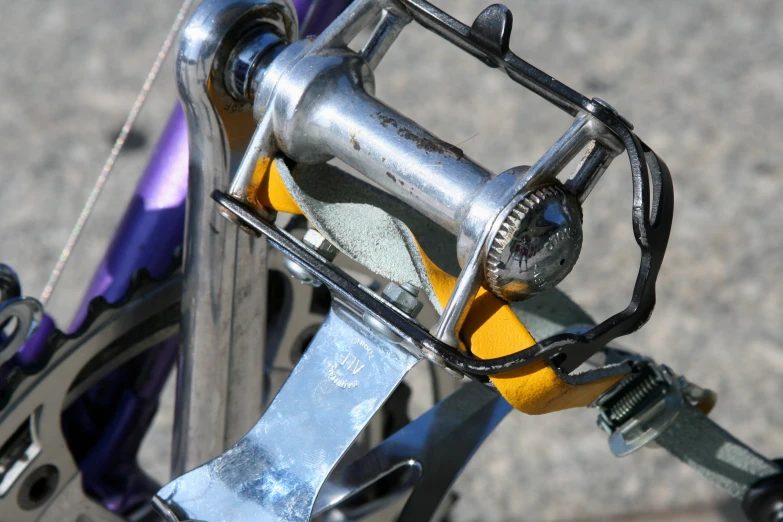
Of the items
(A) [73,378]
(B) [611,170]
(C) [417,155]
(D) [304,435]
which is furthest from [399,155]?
(B) [611,170]

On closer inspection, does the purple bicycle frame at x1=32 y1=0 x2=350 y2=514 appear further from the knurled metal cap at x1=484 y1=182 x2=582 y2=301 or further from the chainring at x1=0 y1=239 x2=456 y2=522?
the knurled metal cap at x1=484 y1=182 x2=582 y2=301

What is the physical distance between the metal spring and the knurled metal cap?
0.58 feet

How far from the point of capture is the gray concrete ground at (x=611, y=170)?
3.93 ft

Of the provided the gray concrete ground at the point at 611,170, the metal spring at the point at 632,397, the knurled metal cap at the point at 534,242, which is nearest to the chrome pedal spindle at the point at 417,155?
the knurled metal cap at the point at 534,242

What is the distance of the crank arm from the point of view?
1.59ft

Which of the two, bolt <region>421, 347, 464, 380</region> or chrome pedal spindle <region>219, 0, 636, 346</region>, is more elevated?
chrome pedal spindle <region>219, 0, 636, 346</region>

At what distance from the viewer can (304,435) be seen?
493mm

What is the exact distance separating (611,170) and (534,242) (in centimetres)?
107

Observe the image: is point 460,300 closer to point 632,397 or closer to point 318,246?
point 318,246

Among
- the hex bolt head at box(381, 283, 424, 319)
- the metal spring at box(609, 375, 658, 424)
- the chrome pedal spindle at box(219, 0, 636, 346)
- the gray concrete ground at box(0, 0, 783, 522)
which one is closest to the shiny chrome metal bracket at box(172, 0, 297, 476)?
the chrome pedal spindle at box(219, 0, 636, 346)

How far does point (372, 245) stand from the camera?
47 cm

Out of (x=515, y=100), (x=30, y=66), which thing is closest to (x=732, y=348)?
(x=515, y=100)

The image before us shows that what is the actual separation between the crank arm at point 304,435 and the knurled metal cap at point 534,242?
9 centimetres

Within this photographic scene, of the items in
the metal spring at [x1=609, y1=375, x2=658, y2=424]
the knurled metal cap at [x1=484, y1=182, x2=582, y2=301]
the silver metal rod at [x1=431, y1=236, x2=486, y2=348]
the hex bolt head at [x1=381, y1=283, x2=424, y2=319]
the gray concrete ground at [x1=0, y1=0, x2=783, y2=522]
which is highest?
the knurled metal cap at [x1=484, y1=182, x2=582, y2=301]
